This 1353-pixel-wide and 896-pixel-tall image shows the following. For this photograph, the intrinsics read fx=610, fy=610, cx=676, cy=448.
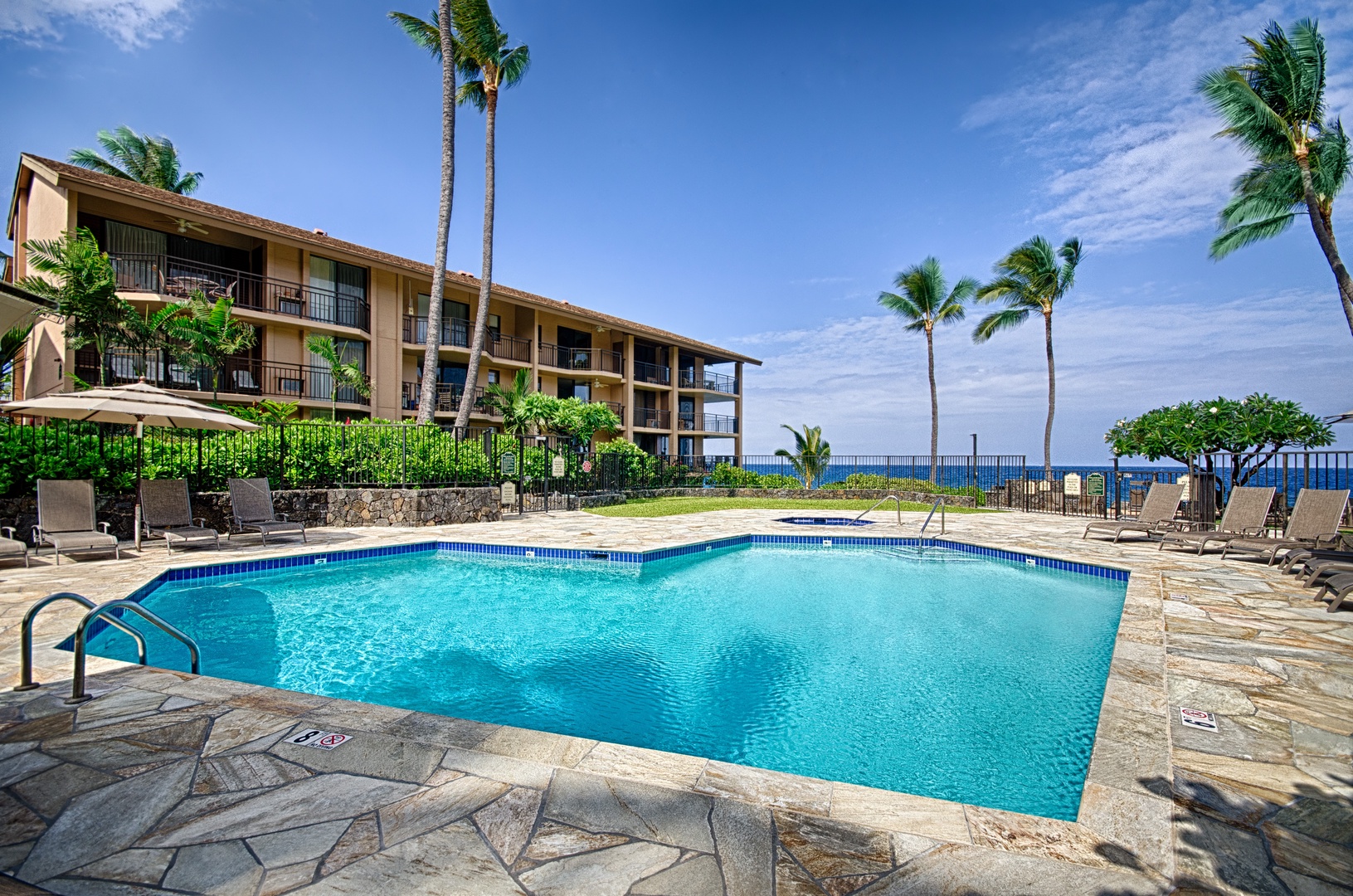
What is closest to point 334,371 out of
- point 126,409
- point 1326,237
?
point 126,409

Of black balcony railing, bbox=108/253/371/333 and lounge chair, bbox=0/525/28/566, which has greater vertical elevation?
black balcony railing, bbox=108/253/371/333

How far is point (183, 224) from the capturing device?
16703mm

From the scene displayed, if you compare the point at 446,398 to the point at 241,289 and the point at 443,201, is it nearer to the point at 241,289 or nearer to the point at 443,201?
the point at 241,289

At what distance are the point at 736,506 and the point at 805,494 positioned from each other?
4.33m

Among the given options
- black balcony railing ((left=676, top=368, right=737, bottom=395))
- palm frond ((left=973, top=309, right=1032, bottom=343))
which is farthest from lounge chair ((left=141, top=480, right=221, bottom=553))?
palm frond ((left=973, top=309, right=1032, bottom=343))

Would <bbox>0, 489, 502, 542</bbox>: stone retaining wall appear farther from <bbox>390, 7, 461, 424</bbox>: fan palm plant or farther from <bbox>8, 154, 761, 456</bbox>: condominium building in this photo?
<bbox>8, 154, 761, 456</bbox>: condominium building

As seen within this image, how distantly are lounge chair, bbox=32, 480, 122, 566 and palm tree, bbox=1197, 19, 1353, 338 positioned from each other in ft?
73.5

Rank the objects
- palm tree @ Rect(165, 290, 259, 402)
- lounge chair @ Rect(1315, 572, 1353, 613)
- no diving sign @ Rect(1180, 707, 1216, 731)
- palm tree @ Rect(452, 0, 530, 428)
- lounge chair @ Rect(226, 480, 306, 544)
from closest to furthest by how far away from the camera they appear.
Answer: no diving sign @ Rect(1180, 707, 1216, 731) < lounge chair @ Rect(1315, 572, 1353, 613) < lounge chair @ Rect(226, 480, 306, 544) < palm tree @ Rect(165, 290, 259, 402) < palm tree @ Rect(452, 0, 530, 428)

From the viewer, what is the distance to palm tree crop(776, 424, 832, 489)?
74.8 feet

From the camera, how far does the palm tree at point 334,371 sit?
1767 cm

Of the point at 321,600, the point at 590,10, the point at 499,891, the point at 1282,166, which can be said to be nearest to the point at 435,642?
the point at 321,600

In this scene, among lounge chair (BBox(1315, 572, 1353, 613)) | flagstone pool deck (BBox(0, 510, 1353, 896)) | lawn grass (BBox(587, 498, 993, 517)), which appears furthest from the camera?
lawn grass (BBox(587, 498, 993, 517))

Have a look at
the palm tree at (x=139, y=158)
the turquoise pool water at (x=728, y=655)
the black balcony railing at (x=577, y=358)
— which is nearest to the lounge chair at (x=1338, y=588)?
the turquoise pool water at (x=728, y=655)

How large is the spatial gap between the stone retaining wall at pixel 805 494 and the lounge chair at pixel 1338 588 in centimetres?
1343
